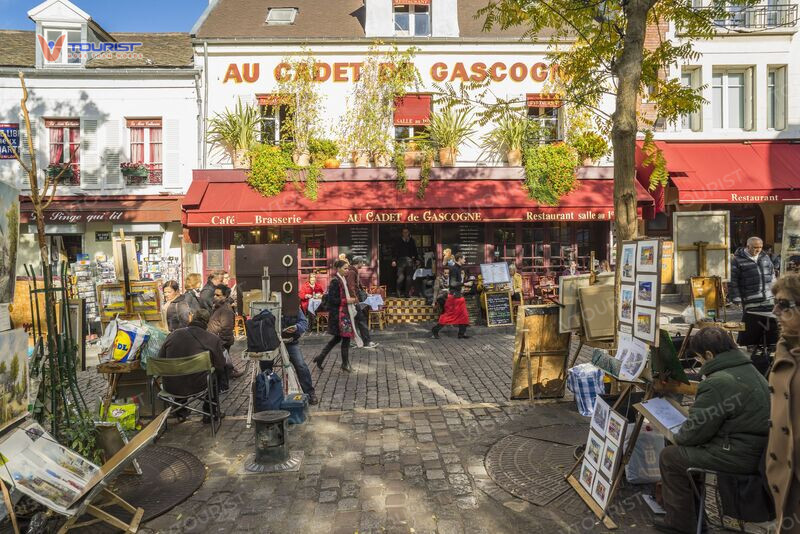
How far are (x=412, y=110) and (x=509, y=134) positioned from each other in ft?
8.78

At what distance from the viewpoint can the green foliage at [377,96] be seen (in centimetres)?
1309

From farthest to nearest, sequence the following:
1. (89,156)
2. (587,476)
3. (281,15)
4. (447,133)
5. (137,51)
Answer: (281,15) → (137,51) → (89,156) → (447,133) → (587,476)

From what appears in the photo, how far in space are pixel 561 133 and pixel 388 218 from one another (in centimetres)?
563

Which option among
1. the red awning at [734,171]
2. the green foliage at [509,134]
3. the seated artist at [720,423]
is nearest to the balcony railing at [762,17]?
the red awning at [734,171]

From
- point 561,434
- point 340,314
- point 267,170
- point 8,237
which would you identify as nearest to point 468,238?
point 267,170

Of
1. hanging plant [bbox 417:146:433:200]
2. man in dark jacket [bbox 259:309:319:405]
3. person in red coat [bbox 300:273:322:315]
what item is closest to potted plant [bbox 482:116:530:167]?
hanging plant [bbox 417:146:433:200]

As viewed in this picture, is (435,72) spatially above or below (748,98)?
above

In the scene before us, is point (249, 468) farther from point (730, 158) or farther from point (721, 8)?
point (730, 158)

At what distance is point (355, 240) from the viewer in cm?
1316

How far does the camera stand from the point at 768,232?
46.5ft

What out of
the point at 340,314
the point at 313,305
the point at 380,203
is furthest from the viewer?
the point at 380,203

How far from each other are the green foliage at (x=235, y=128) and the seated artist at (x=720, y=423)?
460 inches

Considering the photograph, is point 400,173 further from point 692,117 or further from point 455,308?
point 692,117

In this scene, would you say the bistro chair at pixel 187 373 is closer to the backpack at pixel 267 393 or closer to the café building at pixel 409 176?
the backpack at pixel 267 393
